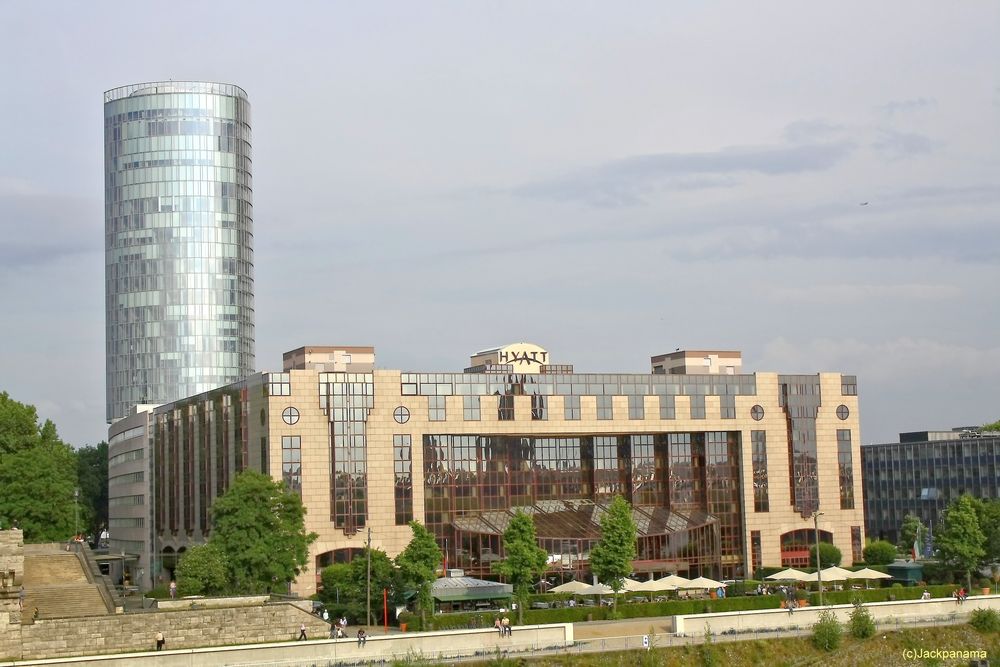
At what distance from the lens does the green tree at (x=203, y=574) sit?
87000 millimetres

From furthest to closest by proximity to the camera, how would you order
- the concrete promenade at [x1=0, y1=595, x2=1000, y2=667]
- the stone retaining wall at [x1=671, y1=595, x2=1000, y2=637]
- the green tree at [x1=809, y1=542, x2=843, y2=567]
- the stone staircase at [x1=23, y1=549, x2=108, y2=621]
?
the green tree at [x1=809, y1=542, x2=843, y2=567], the stone staircase at [x1=23, y1=549, x2=108, y2=621], the stone retaining wall at [x1=671, y1=595, x2=1000, y2=637], the concrete promenade at [x1=0, y1=595, x2=1000, y2=667]

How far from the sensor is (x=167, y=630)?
73750mm

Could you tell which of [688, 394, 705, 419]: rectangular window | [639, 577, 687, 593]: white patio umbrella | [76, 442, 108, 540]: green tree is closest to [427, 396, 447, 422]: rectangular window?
[688, 394, 705, 419]: rectangular window

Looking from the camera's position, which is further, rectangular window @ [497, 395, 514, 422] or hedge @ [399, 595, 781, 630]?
rectangular window @ [497, 395, 514, 422]

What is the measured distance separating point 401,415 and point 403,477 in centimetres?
513

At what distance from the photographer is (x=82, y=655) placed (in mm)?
70500

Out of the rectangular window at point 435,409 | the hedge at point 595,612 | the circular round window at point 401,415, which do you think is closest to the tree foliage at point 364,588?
the hedge at point 595,612

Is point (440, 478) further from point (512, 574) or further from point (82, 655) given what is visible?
point (82, 655)

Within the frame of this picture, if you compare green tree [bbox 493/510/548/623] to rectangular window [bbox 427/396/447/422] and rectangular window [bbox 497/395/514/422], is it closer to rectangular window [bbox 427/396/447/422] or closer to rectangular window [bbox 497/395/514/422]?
rectangular window [bbox 427/396/447/422]

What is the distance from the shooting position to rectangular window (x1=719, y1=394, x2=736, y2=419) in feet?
407

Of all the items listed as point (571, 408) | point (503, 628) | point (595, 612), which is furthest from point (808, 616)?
point (571, 408)

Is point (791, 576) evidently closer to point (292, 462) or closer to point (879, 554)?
point (879, 554)

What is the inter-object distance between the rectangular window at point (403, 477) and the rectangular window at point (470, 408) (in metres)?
5.43

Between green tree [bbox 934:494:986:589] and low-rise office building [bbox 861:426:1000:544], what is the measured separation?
51446mm
